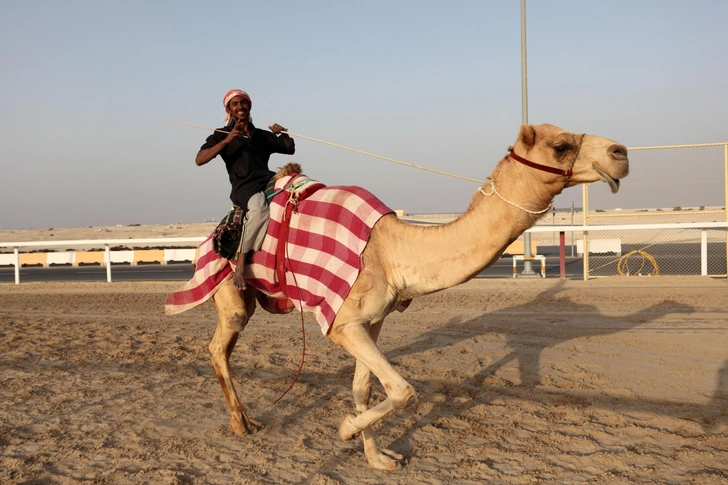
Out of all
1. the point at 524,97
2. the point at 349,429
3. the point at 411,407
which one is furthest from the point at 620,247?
the point at 349,429

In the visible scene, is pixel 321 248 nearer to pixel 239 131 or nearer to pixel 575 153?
pixel 239 131

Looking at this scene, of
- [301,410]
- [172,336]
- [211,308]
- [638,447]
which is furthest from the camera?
[211,308]

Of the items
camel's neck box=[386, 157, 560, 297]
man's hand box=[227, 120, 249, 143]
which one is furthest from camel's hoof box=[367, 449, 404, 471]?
man's hand box=[227, 120, 249, 143]

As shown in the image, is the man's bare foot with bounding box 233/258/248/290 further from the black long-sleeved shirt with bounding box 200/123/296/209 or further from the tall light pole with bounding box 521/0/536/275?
the tall light pole with bounding box 521/0/536/275

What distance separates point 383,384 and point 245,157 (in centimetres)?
234

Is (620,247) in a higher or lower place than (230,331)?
lower

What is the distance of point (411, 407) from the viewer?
617cm

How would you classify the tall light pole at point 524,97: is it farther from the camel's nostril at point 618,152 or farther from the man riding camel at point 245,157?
the camel's nostril at point 618,152

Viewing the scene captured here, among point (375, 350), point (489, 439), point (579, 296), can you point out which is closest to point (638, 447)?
point (489, 439)

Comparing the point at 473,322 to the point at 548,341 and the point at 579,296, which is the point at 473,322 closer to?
the point at 548,341

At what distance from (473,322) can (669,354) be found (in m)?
3.37

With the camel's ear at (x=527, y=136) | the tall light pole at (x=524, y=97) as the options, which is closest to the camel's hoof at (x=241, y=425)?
the camel's ear at (x=527, y=136)

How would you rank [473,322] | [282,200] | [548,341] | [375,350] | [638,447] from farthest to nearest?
[473,322], [548,341], [282,200], [638,447], [375,350]

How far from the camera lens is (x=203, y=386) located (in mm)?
6953
